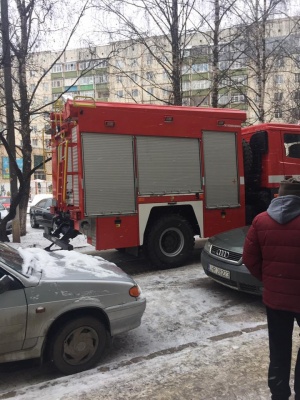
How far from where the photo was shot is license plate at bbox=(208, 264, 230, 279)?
5309 mm

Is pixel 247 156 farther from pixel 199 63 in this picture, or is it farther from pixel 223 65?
pixel 199 63

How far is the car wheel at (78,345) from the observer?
3.51 metres

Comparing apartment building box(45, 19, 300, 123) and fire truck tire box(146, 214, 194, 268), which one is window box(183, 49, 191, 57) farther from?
fire truck tire box(146, 214, 194, 268)

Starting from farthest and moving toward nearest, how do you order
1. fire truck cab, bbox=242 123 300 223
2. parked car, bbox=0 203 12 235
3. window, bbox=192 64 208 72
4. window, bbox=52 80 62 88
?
window, bbox=52 80 62 88
window, bbox=192 64 208 72
parked car, bbox=0 203 12 235
fire truck cab, bbox=242 123 300 223

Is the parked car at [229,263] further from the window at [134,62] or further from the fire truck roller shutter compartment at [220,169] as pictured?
the window at [134,62]

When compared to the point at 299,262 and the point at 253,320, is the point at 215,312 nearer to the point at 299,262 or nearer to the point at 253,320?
the point at 253,320

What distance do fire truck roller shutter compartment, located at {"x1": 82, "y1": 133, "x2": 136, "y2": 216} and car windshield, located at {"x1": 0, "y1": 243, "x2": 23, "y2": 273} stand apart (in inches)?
93.4

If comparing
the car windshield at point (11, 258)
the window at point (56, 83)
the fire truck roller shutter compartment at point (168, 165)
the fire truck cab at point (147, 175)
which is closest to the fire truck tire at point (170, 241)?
the fire truck cab at point (147, 175)

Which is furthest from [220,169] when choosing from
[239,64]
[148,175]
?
[239,64]

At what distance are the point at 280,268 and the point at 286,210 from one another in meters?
0.38

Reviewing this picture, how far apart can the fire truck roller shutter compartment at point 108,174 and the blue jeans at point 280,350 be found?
4.49 meters

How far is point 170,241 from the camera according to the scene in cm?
750

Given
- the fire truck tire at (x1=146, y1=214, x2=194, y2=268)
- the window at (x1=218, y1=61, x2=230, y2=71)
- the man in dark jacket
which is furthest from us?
the window at (x1=218, y1=61, x2=230, y2=71)

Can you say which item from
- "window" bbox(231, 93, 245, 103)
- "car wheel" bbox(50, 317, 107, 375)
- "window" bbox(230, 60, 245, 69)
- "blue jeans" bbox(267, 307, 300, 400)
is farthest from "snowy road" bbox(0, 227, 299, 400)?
"window" bbox(231, 93, 245, 103)
